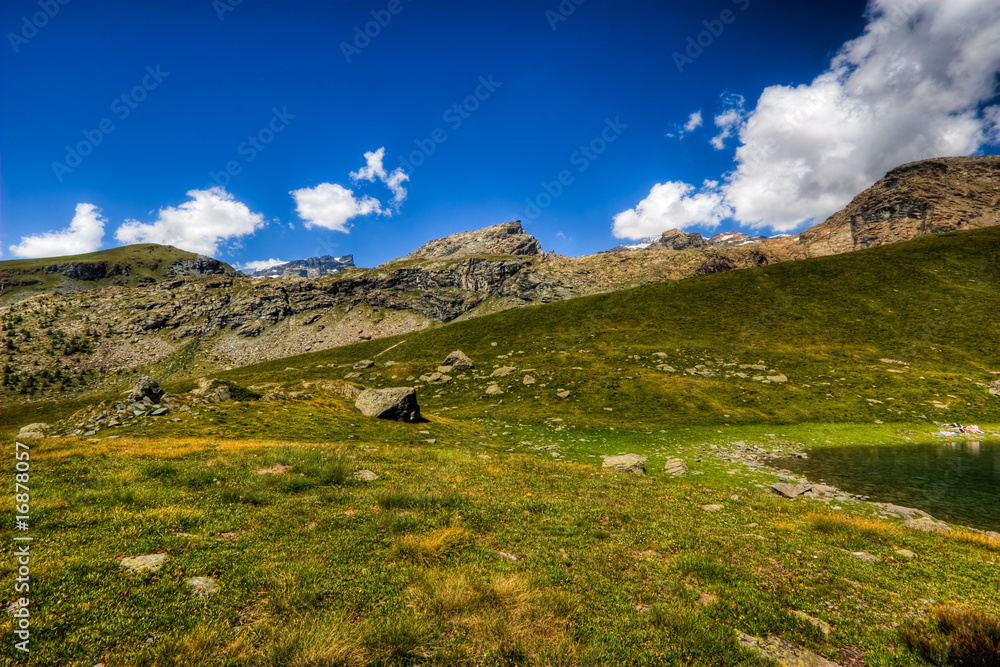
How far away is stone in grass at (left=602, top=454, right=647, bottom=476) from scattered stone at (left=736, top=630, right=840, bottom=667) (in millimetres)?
12670

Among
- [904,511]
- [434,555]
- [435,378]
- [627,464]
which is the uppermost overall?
[435,378]

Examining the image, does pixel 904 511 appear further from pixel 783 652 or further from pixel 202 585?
pixel 202 585

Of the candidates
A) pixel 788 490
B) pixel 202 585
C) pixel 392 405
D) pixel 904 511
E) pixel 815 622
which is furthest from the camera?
pixel 392 405

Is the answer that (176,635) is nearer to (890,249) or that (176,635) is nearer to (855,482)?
(855,482)

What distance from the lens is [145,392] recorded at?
2686cm

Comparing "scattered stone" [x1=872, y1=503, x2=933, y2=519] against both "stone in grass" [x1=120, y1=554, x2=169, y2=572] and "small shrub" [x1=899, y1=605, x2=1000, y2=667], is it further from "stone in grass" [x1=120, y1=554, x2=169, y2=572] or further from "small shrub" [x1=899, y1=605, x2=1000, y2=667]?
"stone in grass" [x1=120, y1=554, x2=169, y2=572]

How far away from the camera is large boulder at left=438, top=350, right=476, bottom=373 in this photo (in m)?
55.2

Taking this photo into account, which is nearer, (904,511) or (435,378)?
(904,511)

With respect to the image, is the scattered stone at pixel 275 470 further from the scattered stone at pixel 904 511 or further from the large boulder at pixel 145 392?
the scattered stone at pixel 904 511

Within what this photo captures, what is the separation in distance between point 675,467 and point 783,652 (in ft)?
54.6

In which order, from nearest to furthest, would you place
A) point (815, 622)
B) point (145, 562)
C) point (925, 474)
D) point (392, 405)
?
point (815, 622) < point (145, 562) < point (925, 474) < point (392, 405)

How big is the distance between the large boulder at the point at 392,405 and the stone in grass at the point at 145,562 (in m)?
22.1

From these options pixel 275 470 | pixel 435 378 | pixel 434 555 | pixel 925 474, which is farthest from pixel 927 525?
pixel 435 378

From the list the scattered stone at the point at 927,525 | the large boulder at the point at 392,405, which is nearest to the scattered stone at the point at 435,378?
the large boulder at the point at 392,405
